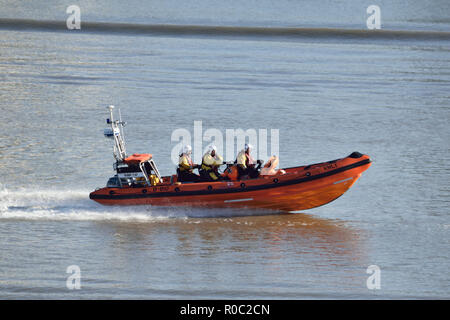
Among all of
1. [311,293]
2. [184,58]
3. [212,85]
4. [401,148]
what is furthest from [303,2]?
[311,293]

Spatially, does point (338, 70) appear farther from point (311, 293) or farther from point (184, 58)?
point (311, 293)

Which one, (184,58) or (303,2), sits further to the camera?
(303,2)

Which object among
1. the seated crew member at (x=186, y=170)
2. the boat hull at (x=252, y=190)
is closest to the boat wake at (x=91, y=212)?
the boat hull at (x=252, y=190)

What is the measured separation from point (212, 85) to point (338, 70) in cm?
769

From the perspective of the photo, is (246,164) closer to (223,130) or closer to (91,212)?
(91,212)

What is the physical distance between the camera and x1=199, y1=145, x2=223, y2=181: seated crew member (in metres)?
18.1

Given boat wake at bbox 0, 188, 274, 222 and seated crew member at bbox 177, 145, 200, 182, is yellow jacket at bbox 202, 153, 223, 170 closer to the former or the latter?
seated crew member at bbox 177, 145, 200, 182

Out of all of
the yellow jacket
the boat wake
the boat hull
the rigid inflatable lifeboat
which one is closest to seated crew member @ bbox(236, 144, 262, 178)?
the rigid inflatable lifeboat

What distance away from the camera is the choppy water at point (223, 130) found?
47.8 ft

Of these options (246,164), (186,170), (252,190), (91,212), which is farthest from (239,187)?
(91,212)

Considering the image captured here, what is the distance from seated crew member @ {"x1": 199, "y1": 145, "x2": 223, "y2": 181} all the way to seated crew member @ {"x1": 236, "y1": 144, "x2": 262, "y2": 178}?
1.47 feet

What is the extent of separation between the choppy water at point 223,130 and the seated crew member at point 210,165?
31.5 inches
